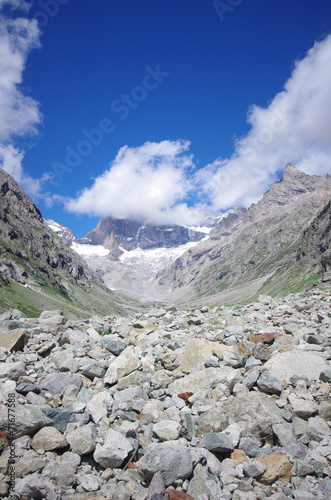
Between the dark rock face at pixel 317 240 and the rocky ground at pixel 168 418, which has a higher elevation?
the dark rock face at pixel 317 240

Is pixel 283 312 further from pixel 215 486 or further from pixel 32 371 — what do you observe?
pixel 32 371

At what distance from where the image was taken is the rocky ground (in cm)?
641

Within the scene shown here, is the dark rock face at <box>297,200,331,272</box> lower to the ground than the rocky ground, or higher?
higher

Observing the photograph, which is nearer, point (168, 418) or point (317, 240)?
point (168, 418)

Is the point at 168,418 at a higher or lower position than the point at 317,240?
lower

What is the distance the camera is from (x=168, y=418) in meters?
8.33

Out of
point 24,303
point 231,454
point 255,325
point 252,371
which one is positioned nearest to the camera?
point 231,454

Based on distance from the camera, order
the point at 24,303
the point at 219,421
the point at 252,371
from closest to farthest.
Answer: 1. the point at 219,421
2. the point at 252,371
3. the point at 24,303

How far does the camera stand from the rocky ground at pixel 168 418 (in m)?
6.41

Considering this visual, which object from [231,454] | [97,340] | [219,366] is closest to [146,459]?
[231,454]

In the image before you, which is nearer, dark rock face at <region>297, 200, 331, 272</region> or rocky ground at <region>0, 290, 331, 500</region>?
rocky ground at <region>0, 290, 331, 500</region>

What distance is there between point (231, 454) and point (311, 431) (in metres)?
2.33

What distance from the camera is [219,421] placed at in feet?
25.9

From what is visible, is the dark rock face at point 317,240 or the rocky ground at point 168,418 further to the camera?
the dark rock face at point 317,240
